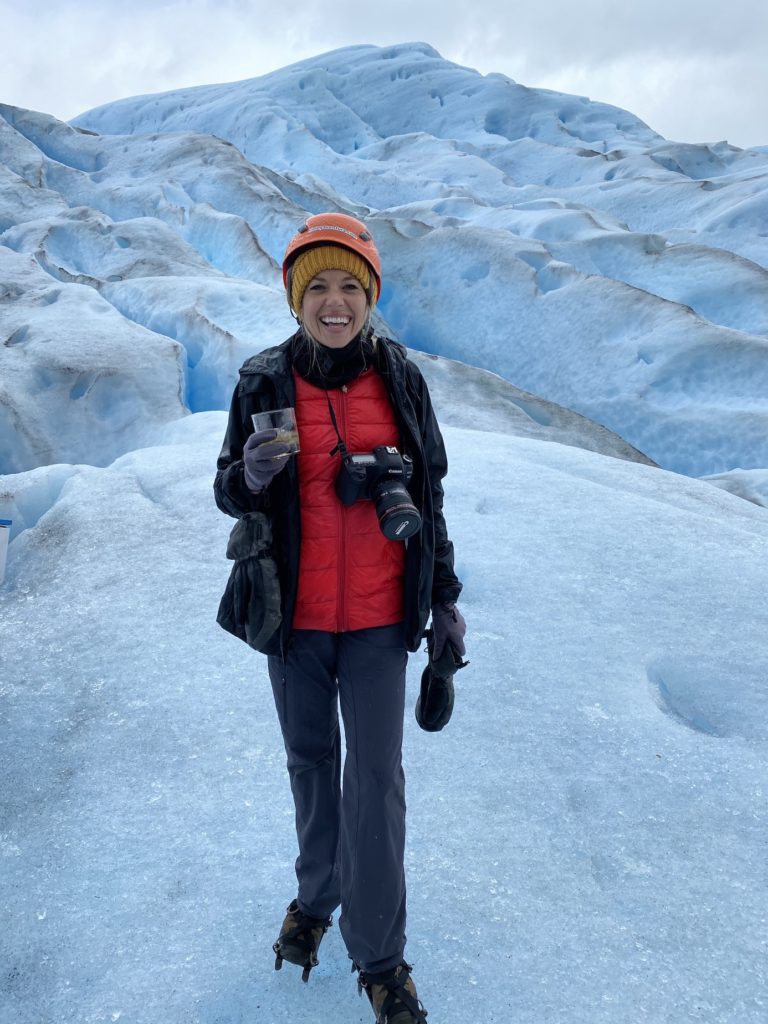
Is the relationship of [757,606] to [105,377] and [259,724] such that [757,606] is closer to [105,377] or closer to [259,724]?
[259,724]

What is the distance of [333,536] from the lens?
188cm

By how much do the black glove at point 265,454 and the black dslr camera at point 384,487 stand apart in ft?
0.52

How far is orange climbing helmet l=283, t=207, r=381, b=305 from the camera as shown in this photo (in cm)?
184

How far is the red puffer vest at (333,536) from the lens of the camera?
1878 mm

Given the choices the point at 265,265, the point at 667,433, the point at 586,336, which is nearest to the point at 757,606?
the point at 667,433

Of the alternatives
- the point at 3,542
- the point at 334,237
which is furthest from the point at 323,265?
the point at 3,542

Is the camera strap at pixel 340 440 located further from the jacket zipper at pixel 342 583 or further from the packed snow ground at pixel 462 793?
the packed snow ground at pixel 462 793

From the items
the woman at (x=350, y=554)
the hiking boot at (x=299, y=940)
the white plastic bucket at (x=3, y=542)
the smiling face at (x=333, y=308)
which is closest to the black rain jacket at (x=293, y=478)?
the woman at (x=350, y=554)

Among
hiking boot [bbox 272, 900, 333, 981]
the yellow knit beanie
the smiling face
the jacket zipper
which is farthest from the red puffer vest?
hiking boot [bbox 272, 900, 333, 981]

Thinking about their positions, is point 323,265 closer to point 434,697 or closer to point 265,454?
point 265,454

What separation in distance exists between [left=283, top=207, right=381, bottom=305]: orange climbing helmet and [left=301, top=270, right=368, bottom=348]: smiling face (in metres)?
0.06

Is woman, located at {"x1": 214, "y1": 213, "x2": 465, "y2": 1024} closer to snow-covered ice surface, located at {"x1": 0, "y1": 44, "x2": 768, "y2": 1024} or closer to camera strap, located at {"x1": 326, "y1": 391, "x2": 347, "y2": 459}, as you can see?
camera strap, located at {"x1": 326, "y1": 391, "x2": 347, "y2": 459}

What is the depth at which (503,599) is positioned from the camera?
3.85 metres

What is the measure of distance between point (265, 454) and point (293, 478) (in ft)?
0.57
